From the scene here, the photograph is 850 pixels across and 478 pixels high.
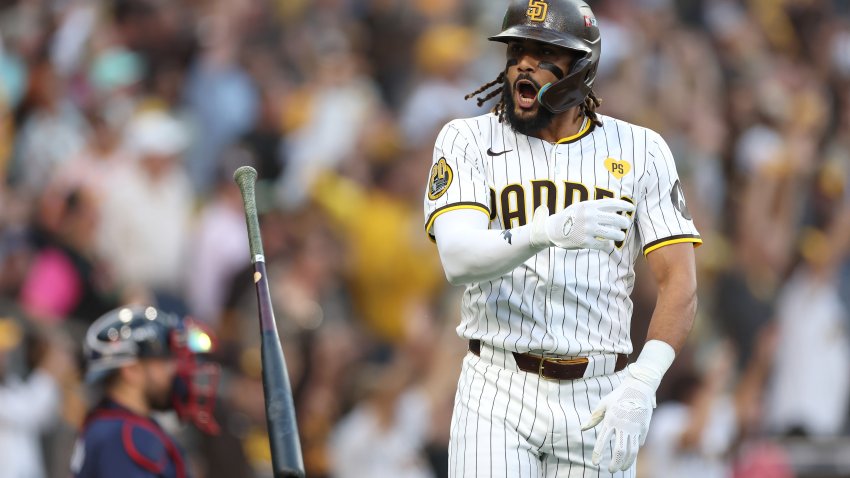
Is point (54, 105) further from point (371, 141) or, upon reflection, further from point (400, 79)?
point (400, 79)

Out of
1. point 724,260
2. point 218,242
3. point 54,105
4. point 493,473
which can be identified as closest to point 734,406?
point 724,260

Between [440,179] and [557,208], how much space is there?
42 centimetres

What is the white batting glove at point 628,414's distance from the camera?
15.8ft

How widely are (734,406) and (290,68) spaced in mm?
4571

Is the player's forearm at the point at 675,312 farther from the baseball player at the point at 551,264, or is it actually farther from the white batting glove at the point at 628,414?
the white batting glove at the point at 628,414

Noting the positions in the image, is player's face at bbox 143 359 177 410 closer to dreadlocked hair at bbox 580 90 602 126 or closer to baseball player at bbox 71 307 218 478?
baseball player at bbox 71 307 218 478

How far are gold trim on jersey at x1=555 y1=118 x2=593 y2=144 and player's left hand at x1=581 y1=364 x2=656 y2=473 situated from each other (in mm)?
900

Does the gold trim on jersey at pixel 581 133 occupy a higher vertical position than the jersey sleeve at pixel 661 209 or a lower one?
higher

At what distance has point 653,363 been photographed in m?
4.99

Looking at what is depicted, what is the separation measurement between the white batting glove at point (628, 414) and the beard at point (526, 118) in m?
0.90

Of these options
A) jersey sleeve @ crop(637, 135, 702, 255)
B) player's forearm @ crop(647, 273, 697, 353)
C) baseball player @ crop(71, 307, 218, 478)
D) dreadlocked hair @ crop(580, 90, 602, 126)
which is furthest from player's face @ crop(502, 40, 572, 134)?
baseball player @ crop(71, 307, 218, 478)

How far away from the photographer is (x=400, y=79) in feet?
42.7

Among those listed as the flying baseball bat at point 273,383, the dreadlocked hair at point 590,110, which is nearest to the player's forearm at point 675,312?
the dreadlocked hair at point 590,110

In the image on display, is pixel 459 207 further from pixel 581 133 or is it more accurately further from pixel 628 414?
pixel 628 414
